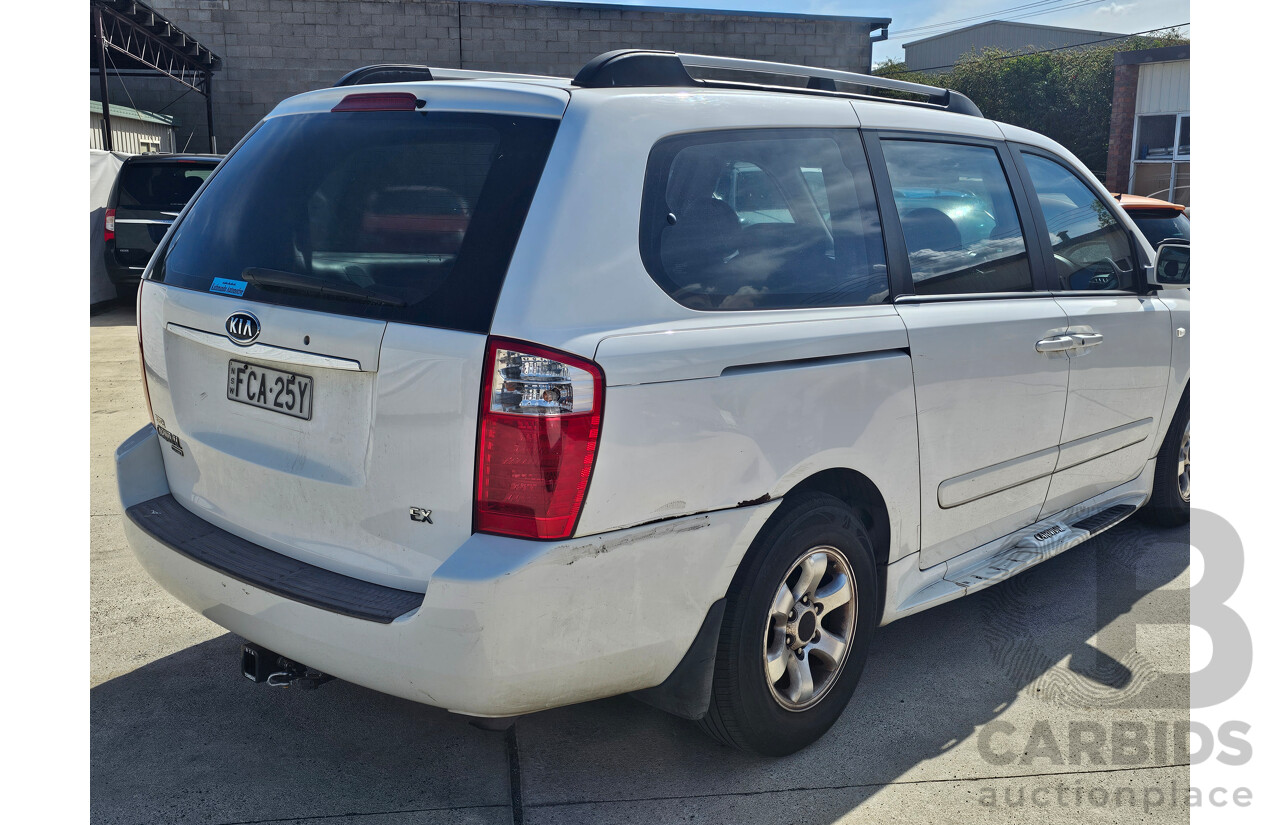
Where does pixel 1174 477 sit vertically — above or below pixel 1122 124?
below

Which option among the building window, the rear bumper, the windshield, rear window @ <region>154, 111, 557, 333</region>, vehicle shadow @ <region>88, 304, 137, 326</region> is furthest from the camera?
the building window

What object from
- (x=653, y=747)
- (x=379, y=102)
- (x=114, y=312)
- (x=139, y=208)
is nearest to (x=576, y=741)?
(x=653, y=747)

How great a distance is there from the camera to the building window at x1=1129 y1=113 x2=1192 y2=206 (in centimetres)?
2291

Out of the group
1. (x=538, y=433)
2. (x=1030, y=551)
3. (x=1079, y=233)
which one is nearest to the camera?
(x=538, y=433)

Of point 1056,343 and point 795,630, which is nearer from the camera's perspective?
point 795,630

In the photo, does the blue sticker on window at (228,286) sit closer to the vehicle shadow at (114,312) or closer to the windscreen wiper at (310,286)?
the windscreen wiper at (310,286)

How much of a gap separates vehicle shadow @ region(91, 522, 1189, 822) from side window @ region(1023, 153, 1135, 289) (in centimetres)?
138

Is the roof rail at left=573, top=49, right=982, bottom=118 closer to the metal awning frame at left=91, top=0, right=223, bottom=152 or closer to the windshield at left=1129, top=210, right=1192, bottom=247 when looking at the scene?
the windshield at left=1129, top=210, right=1192, bottom=247

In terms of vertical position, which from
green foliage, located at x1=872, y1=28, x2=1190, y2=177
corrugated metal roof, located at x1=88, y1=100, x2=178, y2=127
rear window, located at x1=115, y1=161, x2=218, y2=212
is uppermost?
green foliage, located at x1=872, y1=28, x2=1190, y2=177

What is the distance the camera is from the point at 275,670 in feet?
8.71

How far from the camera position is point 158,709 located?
10.2ft

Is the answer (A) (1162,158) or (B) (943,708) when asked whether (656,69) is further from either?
(A) (1162,158)

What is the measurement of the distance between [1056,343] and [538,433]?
215 cm

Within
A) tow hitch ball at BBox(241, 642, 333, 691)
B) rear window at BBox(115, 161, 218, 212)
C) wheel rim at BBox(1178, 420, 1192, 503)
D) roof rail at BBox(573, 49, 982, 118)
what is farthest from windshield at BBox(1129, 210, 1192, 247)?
rear window at BBox(115, 161, 218, 212)
